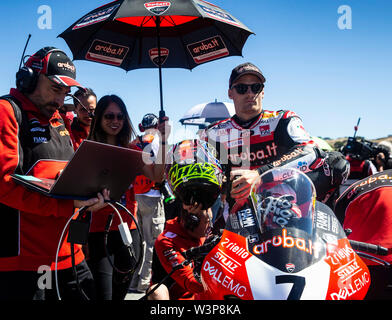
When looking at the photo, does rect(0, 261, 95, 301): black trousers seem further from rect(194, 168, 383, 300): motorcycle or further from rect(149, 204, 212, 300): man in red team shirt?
rect(194, 168, 383, 300): motorcycle

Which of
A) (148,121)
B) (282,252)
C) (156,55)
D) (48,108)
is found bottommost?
(282,252)

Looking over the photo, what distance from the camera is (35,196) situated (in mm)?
2150

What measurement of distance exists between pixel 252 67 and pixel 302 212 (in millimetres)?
1918

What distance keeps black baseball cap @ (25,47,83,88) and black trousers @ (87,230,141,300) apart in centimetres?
128

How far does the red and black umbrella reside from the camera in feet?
14.0

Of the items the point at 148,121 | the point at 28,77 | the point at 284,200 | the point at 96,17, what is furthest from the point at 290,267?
the point at 148,121

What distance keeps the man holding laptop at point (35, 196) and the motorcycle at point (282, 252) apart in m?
0.90

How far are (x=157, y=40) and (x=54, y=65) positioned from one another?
202 cm

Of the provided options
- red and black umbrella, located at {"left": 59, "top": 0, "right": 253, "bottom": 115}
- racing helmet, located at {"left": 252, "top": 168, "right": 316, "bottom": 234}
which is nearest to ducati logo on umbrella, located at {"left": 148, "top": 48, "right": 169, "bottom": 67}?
red and black umbrella, located at {"left": 59, "top": 0, "right": 253, "bottom": 115}

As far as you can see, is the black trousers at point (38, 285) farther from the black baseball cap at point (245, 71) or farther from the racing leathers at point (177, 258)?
the black baseball cap at point (245, 71)

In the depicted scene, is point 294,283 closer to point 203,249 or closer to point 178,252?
point 203,249

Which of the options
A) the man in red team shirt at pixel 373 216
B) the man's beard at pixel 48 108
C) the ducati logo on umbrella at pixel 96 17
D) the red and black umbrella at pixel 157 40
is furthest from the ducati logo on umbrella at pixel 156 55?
the man in red team shirt at pixel 373 216

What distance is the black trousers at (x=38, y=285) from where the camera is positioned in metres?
2.15
